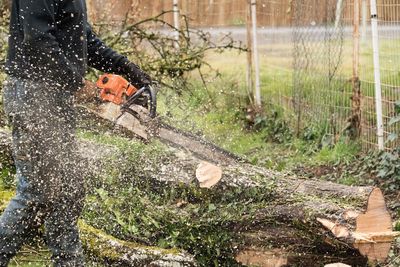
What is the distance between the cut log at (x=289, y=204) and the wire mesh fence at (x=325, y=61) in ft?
7.43

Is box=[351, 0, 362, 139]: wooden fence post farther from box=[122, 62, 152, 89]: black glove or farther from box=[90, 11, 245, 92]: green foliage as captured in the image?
box=[122, 62, 152, 89]: black glove

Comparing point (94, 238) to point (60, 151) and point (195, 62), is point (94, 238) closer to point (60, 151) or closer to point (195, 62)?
point (60, 151)

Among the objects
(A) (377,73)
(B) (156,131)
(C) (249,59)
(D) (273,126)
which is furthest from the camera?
(C) (249,59)

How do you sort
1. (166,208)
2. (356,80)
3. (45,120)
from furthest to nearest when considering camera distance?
(356,80) < (166,208) < (45,120)

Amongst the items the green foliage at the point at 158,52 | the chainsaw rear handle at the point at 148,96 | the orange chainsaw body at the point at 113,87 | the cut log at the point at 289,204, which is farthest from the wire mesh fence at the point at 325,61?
the orange chainsaw body at the point at 113,87

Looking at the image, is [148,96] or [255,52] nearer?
[148,96]

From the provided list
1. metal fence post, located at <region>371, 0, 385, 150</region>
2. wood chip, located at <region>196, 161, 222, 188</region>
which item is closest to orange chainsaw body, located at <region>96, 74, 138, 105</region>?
wood chip, located at <region>196, 161, 222, 188</region>

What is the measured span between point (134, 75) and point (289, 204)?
1.35 m

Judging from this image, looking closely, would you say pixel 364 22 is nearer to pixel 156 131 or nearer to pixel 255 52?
pixel 255 52

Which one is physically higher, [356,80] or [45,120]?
[45,120]

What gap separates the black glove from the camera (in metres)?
5.39

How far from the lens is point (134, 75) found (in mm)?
5402

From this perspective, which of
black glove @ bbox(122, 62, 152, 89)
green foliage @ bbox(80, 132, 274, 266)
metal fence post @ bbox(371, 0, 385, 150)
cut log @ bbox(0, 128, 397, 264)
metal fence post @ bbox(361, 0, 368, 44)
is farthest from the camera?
metal fence post @ bbox(361, 0, 368, 44)

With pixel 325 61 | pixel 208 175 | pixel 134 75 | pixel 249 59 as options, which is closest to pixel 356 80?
pixel 325 61
